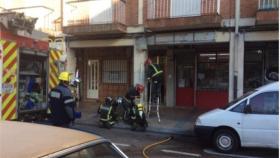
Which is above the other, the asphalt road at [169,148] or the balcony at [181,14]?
the balcony at [181,14]

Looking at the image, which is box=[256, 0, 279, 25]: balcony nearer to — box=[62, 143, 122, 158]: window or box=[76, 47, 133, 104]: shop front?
box=[76, 47, 133, 104]: shop front

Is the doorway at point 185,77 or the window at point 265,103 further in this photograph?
the doorway at point 185,77

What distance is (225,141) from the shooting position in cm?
905

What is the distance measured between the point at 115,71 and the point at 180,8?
5.43m

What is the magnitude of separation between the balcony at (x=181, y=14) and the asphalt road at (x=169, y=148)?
177 inches

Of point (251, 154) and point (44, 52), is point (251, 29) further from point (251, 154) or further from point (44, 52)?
point (44, 52)

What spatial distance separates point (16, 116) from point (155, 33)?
27.2 feet

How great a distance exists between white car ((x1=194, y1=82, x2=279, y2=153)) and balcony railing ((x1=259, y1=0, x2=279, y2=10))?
482 centimetres

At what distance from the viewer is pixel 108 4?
15.6 metres

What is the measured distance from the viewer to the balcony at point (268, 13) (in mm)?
12727

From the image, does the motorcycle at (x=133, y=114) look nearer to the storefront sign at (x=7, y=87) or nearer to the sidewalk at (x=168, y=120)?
the sidewalk at (x=168, y=120)

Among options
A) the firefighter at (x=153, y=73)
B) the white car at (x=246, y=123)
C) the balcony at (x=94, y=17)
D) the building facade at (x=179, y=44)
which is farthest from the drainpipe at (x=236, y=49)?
the white car at (x=246, y=123)

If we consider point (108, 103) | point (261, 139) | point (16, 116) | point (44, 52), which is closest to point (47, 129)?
point (16, 116)

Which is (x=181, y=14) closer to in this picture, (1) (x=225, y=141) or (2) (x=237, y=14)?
(2) (x=237, y=14)
